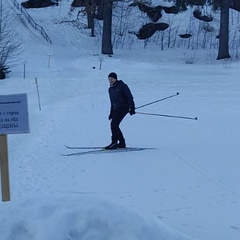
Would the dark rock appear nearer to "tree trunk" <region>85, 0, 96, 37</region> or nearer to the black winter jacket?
"tree trunk" <region>85, 0, 96, 37</region>

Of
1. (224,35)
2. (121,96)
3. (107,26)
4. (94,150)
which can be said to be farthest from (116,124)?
(224,35)

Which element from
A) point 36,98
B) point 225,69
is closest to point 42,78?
point 36,98

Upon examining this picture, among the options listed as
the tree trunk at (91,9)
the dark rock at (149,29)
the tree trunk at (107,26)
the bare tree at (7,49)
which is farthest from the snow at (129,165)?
the dark rock at (149,29)

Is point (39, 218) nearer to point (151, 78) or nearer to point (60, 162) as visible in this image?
point (60, 162)

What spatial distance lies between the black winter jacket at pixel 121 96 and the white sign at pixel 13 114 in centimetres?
525

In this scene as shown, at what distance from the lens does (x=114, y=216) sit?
14.8 ft

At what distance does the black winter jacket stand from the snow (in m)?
1.10

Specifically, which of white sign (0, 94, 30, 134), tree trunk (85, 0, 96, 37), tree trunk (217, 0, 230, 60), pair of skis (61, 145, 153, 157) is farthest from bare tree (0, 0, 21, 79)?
white sign (0, 94, 30, 134)

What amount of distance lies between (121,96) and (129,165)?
6.92ft

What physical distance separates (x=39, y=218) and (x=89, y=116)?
12612mm

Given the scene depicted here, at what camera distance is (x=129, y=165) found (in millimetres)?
10211

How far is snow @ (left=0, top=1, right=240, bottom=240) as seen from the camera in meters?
4.53

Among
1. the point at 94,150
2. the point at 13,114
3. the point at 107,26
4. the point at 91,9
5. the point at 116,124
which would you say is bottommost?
the point at 94,150

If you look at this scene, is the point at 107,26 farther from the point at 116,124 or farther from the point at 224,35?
the point at 116,124
